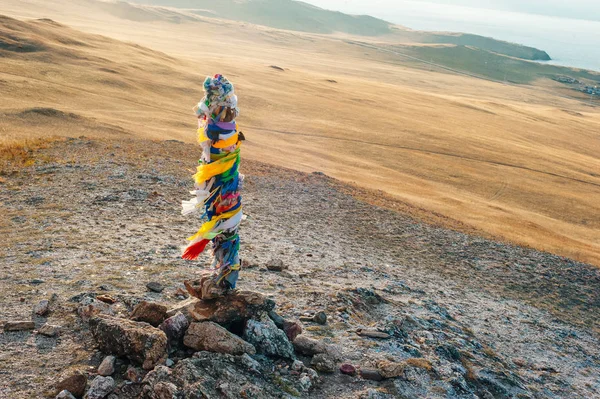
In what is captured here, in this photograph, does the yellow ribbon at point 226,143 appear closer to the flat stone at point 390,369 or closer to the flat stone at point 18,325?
the flat stone at point 18,325

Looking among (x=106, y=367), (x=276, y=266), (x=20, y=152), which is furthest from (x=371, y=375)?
(x=20, y=152)

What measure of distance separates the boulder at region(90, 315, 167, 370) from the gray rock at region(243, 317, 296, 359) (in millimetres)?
1202

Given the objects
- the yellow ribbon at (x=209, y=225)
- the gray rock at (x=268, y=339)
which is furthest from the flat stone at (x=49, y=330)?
the gray rock at (x=268, y=339)

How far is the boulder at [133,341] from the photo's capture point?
271 inches

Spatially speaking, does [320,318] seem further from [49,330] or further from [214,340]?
[49,330]

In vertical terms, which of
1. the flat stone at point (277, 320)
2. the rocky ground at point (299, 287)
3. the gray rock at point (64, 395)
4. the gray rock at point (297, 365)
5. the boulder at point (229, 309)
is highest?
the boulder at point (229, 309)

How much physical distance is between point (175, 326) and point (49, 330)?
5.68 feet

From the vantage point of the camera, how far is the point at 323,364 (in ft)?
25.3

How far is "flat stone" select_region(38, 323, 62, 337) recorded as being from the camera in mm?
7641

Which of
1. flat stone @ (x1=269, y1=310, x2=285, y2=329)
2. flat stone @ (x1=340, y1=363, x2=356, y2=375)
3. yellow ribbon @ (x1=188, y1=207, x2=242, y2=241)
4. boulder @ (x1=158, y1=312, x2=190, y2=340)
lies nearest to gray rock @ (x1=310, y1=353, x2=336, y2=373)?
flat stone @ (x1=340, y1=363, x2=356, y2=375)

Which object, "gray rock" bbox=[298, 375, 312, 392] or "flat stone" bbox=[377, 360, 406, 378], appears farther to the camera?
"flat stone" bbox=[377, 360, 406, 378]

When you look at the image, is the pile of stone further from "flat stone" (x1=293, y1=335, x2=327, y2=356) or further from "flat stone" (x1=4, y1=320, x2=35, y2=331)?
"flat stone" (x1=4, y1=320, x2=35, y2=331)

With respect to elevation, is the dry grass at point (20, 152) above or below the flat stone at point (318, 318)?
below

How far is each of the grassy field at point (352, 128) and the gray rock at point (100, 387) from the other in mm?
16192
